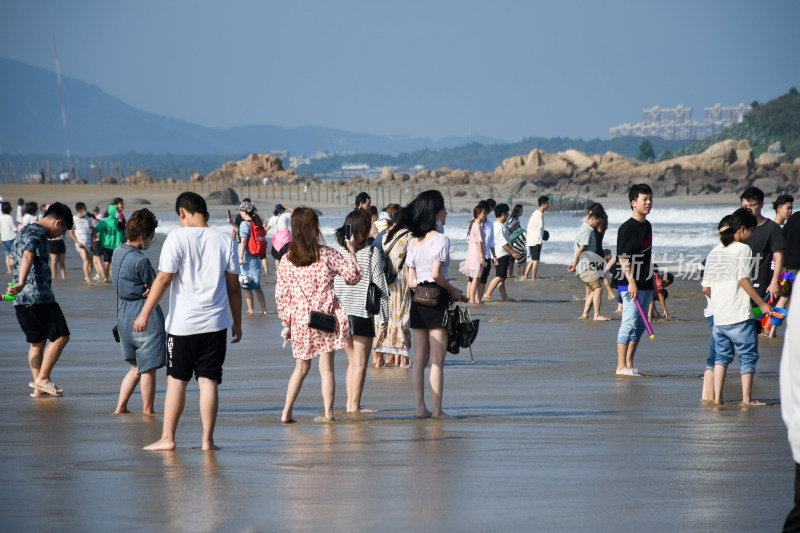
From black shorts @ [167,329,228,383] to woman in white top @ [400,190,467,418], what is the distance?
1.72 metres

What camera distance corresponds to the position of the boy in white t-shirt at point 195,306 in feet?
19.6

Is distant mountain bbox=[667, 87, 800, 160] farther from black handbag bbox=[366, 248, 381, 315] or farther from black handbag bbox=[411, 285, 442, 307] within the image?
black handbag bbox=[411, 285, 442, 307]

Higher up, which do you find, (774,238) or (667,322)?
(774,238)

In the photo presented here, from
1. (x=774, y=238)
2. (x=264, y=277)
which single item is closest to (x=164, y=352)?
(x=774, y=238)

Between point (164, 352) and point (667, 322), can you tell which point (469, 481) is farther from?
point (667, 322)

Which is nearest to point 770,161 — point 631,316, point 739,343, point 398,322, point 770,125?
point 770,125

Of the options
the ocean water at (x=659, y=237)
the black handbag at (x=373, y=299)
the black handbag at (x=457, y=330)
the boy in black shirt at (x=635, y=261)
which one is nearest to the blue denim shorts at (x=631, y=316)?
the boy in black shirt at (x=635, y=261)

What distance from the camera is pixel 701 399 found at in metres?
7.93

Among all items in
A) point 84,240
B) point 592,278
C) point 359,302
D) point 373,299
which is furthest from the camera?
point 84,240

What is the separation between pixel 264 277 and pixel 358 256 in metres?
13.4

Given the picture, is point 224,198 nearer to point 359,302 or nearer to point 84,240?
point 84,240

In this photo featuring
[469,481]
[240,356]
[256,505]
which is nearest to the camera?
[256,505]

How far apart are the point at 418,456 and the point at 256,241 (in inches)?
353

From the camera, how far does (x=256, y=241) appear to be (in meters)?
14.5
